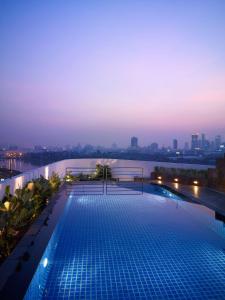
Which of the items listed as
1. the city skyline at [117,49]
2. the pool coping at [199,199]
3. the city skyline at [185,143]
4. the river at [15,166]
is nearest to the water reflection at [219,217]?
the pool coping at [199,199]

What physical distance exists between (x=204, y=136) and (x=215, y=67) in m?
26.1

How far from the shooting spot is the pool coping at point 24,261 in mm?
1824

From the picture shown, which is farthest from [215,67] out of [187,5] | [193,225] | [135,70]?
[193,225]

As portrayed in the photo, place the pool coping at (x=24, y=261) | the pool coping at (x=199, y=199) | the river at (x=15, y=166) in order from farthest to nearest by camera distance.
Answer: the river at (x=15, y=166) → the pool coping at (x=199, y=199) → the pool coping at (x=24, y=261)

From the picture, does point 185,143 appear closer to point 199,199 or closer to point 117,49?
point 117,49

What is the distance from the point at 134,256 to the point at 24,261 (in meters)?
1.53

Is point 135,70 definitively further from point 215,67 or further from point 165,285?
point 165,285

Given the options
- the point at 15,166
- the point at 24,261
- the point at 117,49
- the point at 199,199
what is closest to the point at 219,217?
the point at 199,199

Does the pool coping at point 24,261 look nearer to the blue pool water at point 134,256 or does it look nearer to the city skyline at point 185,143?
the blue pool water at point 134,256

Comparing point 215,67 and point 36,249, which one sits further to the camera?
point 215,67

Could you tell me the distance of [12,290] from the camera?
1.81m

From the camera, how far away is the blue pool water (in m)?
2.54

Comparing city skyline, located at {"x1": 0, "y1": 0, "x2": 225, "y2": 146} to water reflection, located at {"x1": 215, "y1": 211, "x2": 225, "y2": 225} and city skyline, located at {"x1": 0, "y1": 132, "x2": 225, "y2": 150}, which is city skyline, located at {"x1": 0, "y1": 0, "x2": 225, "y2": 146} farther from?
city skyline, located at {"x1": 0, "y1": 132, "x2": 225, "y2": 150}

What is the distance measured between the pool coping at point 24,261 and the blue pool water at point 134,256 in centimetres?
11
